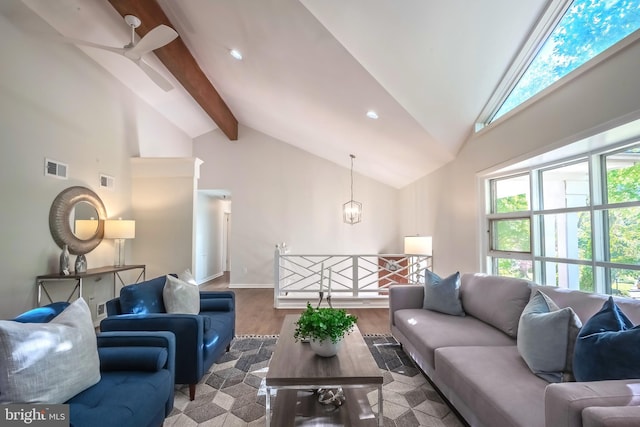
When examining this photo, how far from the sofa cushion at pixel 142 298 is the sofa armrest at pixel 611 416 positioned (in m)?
2.75

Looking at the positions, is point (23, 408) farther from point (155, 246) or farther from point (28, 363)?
point (155, 246)

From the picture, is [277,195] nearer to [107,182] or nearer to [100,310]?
[107,182]

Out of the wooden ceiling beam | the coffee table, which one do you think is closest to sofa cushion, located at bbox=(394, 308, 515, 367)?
the coffee table

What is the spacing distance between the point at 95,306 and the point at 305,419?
13.1 ft

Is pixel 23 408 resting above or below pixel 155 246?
below

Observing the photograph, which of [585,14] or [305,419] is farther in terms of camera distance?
[585,14]

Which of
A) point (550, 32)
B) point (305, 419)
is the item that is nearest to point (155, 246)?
point (305, 419)

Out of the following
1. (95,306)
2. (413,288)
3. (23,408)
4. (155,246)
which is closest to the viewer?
(23,408)

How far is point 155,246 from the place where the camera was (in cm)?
514

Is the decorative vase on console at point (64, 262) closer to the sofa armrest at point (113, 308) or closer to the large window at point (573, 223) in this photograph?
the sofa armrest at point (113, 308)

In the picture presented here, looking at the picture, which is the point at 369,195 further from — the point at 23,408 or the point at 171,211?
the point at 23,408

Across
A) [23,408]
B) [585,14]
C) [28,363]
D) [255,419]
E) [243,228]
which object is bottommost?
[255,419]

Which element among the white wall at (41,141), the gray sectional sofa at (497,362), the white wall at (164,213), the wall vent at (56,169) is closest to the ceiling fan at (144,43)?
the white wall at (41,141)

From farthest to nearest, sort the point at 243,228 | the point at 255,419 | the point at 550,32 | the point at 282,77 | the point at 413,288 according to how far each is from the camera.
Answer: the point at 243,228 < the point at 282,77 < the point at 413,288 < the point at 550,32 < the point at 255,419
